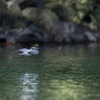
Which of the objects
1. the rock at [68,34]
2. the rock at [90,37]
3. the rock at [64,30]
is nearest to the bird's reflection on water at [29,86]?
the rock at [68,34]

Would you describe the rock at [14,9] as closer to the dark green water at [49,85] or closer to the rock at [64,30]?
the rock at [64,30]

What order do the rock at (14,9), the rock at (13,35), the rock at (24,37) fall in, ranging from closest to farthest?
the rock at (13,35), the rock at (24,37), the rock at (14,9)

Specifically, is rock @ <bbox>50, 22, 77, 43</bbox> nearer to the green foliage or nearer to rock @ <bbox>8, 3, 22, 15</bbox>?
the green foliage

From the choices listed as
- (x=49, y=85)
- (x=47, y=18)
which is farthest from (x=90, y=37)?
(x=49, y=85)

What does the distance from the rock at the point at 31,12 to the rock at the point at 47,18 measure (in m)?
0.63

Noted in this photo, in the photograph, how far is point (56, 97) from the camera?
5.17 metres

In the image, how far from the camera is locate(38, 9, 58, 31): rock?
32125 mm

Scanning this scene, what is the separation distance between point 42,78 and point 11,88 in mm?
1448

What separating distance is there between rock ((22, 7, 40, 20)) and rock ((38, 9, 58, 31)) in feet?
2.07

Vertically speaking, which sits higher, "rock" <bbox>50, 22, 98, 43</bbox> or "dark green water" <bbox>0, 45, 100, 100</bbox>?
"dark green water" <bbox>0, 45, 100, 100</bbox>

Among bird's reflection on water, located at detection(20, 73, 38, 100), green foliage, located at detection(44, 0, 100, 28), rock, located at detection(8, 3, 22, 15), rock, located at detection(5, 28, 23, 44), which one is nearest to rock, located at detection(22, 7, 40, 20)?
rock, located at detection(8, 3, 22, 15)

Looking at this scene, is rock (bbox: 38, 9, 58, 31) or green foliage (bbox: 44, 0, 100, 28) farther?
green foliage (bbox: 44, 0, 100, 28)

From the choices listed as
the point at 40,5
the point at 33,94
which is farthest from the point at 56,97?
the point at 40,5

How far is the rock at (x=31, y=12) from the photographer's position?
107 ft
